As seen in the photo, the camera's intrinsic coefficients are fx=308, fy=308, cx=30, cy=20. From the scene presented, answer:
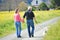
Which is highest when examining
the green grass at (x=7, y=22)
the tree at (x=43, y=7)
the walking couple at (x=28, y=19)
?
the walking couple at (x=28, y=19)

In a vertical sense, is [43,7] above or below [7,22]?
below

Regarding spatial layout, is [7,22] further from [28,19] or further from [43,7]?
[43,7]

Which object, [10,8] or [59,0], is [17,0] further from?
[59,0]

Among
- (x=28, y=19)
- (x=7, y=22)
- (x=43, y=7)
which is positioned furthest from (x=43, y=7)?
(x=28, y=19)

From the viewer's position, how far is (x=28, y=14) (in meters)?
14.6

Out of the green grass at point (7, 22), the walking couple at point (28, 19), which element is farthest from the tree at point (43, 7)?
the walking couple at point (28, 19)

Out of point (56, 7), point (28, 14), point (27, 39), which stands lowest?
point (56, 7)

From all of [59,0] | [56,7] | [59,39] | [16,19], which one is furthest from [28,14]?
[56,7]

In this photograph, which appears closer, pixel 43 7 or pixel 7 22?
pixel 7 22

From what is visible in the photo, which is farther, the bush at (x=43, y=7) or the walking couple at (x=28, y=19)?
the bush at (x=43, y=7)

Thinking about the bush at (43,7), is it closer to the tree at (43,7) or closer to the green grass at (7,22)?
the tree at (43,7)

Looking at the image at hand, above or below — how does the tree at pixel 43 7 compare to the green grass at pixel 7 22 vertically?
below

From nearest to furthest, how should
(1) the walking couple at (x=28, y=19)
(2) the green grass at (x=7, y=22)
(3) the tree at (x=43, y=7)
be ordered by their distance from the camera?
(1) the walking couple at (x=28, y=19) < (2) the green grass at (x=7, y=22) < (3) the tree at (x=43, y=7)

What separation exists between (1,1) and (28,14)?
1092 inches
